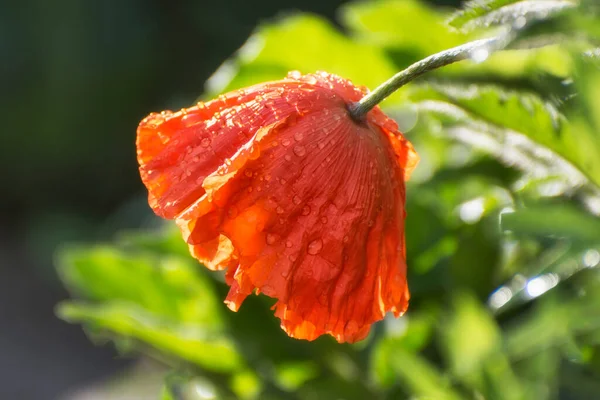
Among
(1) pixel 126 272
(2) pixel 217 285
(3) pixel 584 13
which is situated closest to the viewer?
(3) pixel 584 13

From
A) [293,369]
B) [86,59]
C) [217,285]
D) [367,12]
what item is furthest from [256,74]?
[86,59]

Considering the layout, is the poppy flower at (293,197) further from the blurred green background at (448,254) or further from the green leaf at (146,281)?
the green leaf at (146,281)

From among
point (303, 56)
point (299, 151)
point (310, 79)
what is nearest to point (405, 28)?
point (303, 56)

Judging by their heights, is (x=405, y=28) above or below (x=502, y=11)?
below

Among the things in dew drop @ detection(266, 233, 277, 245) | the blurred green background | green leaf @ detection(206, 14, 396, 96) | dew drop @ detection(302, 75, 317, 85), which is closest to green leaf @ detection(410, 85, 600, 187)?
the blurred green background

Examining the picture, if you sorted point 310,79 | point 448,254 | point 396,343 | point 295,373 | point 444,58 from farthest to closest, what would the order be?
point 295,373, point 448,254, point 396,343, point 310,79, point 444,58

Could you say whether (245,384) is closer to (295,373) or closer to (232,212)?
(295,373)

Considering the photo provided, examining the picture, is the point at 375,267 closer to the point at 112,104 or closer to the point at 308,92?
the point at 308,92
